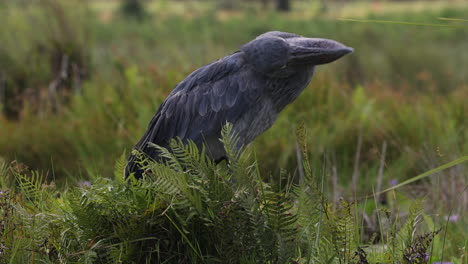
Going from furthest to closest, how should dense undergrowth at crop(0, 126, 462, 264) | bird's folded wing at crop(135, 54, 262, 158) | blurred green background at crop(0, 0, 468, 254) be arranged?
blurred green background at crop(0, 0, 468, 254) → bird's folded wing at crop(135, 54, 262, 158) → dense undergrowth at crop(0, 126, 462, 264)

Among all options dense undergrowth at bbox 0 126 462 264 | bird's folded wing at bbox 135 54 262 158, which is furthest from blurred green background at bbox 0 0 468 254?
bird's folded wing at bbox 135 54 262 158

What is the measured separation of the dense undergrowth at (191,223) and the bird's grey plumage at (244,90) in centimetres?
14

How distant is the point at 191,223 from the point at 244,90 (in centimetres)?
39

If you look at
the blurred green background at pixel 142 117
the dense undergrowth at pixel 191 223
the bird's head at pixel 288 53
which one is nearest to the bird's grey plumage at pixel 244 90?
the bird's head at pixel 288 53

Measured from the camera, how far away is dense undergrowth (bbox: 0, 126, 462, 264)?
144cm

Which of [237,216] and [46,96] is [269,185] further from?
[46,96]

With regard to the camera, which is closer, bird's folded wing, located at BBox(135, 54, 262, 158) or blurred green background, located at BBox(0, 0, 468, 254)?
bird's folded wing, located at BBox(135, 54, 262, 158)

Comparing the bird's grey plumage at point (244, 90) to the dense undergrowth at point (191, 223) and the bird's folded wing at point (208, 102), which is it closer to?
the bird's folded wing at point (208, 102)

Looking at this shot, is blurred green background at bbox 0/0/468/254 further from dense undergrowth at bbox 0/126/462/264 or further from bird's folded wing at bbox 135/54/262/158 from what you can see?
bird's folded wing at bbox 135/54/262/158

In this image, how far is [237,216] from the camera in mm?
1463

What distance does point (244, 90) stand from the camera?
5.13ft

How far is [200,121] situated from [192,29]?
10.1 m

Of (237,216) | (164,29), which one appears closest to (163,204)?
(237,216)

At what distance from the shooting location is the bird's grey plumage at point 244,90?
1495mm
